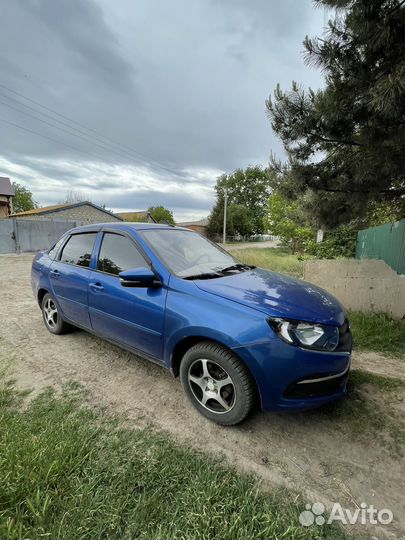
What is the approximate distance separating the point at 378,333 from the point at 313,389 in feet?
9.17

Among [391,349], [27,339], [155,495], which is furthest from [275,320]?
[27,339]

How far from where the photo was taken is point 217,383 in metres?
2.28

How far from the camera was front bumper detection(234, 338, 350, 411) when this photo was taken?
198cm

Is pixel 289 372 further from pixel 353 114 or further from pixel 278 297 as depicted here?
pixel 353 114

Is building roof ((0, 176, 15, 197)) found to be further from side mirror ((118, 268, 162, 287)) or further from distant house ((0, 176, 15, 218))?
side mirror ((118, 268, 162, 287))

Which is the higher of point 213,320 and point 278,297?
point 278,297

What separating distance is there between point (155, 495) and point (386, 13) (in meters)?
4.69

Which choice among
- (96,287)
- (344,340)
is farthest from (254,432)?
(96,287)

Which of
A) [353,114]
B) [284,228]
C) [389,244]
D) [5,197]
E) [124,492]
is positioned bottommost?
[124,492]

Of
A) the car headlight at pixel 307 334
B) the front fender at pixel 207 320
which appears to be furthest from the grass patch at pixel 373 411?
the front fender at pixel 207 320

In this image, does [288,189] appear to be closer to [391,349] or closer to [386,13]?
[386,13]

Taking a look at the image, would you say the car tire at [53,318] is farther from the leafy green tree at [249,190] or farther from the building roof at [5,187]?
the leafy green tree at [249,190]

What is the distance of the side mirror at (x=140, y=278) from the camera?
2445 mm

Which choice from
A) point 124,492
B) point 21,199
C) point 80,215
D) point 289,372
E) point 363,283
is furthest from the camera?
point 21,199
